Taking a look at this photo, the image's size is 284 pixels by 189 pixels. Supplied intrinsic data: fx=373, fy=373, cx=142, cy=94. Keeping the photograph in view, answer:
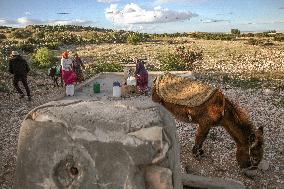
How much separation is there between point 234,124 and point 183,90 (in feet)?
5.81

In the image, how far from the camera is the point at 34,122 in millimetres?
3684

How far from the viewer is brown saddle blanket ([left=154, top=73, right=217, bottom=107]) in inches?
337

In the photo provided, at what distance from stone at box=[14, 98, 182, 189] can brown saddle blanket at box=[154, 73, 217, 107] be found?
4.95 m

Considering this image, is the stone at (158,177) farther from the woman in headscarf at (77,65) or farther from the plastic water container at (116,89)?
the woman in headscarf at (77,65)

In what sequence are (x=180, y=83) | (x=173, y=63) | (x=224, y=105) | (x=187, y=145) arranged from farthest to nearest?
1. (x=173, y=63)
2. (x=187, y=145)
3. (x=180, y=83)
4. (x=224, y=105)

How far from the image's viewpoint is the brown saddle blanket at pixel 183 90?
337 inches

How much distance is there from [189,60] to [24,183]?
70.4ft

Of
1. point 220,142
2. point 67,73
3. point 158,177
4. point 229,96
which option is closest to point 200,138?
point 220,142

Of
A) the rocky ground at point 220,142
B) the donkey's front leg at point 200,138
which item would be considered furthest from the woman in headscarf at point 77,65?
the donkey's front leg at point 200,138

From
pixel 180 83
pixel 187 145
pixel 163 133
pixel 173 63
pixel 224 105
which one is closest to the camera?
pixel 163 133

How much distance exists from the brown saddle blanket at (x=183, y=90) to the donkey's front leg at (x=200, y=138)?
1.97 feet

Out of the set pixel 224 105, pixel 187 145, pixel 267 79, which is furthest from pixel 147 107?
pixel 267 79

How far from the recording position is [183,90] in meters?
9.14

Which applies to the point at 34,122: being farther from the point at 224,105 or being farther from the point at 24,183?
the point at 224,105
